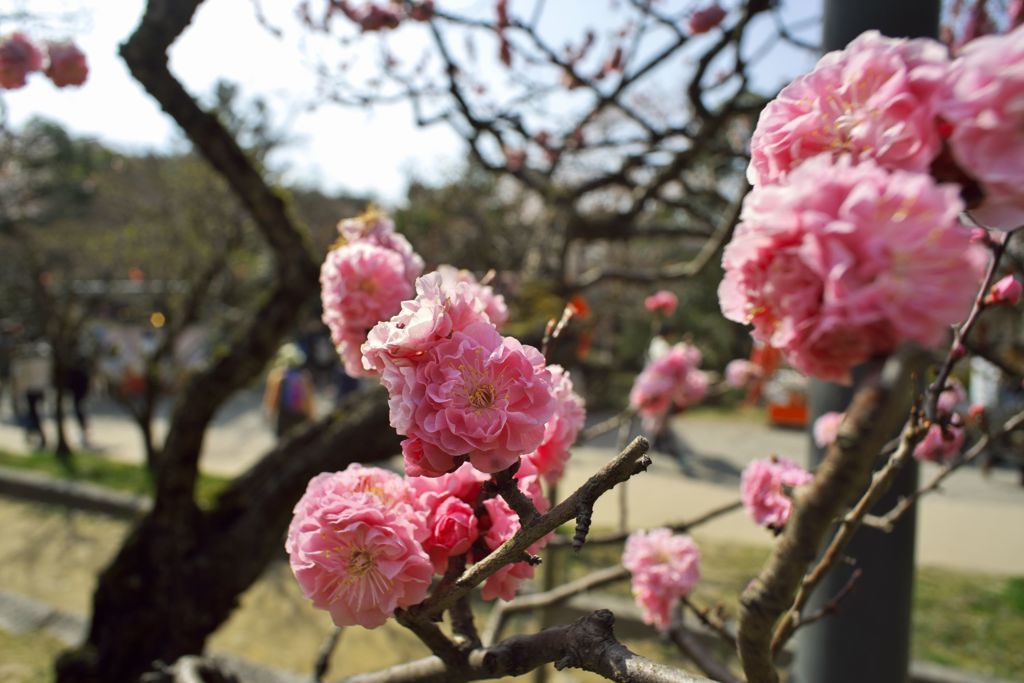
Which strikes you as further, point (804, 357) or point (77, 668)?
point (77, 668)

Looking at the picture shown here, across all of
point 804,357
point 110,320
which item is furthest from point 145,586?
point 110,320

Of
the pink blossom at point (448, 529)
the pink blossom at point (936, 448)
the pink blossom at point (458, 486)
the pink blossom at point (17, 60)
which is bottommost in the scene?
the pink blossom at point (448, 529)

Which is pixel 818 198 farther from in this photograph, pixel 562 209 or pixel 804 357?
pixel 562 209

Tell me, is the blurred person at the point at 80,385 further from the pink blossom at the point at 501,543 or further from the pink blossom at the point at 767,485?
the pink blossom at the point at 501,543

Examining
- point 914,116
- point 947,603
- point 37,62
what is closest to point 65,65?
point 37,62

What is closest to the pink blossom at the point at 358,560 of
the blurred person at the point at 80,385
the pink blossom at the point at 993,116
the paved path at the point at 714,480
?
the pink blossom at the point at 993,116

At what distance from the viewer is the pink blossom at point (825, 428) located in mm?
1981

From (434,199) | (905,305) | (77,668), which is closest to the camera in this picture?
(905,305)

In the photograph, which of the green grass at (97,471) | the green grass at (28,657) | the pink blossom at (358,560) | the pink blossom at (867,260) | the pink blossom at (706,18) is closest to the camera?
the pink blossom at (867,260)

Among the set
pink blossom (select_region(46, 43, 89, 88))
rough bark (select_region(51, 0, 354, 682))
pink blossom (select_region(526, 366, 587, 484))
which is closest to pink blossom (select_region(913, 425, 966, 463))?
pink blossom (select_region(526, 366, 587, 484))

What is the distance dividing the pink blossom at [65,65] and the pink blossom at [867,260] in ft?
8.75

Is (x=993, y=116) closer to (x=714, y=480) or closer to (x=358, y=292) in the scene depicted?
(x=358, y=292)

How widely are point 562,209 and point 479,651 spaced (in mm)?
3428

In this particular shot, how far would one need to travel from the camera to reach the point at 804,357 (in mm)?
584
